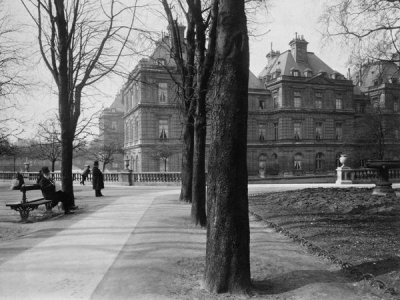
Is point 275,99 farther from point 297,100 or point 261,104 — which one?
point 297,100

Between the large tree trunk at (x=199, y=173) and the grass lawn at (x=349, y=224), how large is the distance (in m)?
2.01

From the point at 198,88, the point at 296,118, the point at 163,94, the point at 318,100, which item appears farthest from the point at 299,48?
the point at 198,88

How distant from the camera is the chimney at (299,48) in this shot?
50.6 metres

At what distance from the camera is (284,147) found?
47406mm

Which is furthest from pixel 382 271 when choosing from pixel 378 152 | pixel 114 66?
pixel 378 152

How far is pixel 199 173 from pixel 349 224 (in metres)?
3.96

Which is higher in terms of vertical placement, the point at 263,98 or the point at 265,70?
the point at 265,70

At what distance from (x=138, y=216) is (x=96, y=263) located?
4768 mm

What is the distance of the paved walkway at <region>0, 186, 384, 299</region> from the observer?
4.74m

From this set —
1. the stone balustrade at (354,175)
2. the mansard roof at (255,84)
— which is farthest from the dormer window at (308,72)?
the stone balustrade at (354,175)

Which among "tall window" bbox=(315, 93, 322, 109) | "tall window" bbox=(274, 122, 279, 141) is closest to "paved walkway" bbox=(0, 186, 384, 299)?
"tall window" bbox=(274, 122, 279, 141)

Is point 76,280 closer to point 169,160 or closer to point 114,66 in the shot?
point 114,66

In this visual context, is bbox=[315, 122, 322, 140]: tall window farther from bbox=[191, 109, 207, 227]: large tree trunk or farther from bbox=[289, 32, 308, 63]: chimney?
bbox=[191, 109, 207, 227]: large tree trunk

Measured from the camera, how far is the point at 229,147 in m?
5.04
